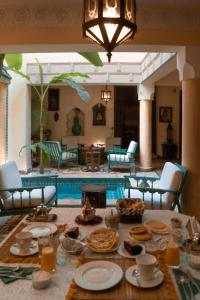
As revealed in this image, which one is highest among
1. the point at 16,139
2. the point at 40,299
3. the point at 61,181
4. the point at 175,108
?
the point at 175,108

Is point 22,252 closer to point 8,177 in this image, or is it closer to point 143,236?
point 143,236

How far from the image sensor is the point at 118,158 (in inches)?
353

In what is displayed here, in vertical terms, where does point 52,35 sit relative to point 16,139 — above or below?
above

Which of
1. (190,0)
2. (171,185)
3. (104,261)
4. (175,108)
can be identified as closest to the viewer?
(104,261)

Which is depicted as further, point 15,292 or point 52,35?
point 52,35

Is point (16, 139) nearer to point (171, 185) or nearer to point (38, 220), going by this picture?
point (171, 185)

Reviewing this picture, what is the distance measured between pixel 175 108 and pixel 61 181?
661 cm

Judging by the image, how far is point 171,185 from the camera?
12.2ft

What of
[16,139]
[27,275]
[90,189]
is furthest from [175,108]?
[27,275]

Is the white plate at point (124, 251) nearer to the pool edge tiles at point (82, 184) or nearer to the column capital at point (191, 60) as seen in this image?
the column capital at point (191, 60)

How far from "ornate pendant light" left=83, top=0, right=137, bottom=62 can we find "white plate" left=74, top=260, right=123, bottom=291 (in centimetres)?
134

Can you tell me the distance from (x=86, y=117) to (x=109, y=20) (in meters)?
9.82

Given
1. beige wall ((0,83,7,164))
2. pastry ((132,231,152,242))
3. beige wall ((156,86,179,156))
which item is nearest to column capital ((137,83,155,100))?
beige wall ((156,86,179,156))

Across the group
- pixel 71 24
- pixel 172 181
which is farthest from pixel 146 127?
pixel 71 24
